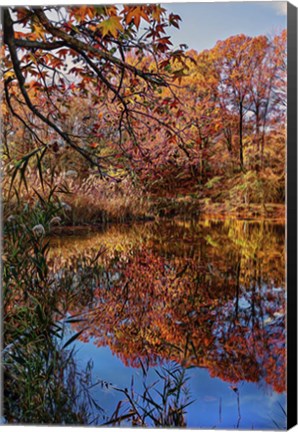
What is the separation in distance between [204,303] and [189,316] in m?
0.10

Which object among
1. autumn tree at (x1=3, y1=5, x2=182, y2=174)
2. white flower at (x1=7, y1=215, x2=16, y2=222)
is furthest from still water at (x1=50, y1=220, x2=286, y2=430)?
autumn tree at (x1=3, y1=5, x2=182, y2=174)

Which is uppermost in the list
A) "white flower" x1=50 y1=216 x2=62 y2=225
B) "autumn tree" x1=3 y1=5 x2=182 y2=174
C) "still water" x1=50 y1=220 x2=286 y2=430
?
"autumn tree" x1=3 y1=5 x2=182 y2=174

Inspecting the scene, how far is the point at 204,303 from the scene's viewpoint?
3.06 meters

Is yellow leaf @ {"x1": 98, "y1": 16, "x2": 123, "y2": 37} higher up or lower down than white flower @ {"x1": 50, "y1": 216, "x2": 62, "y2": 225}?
higher up

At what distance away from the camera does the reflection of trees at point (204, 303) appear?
300 cm

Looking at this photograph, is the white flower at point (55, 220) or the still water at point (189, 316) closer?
the still water at point (189, 316)

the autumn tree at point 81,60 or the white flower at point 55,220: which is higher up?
the autumn tree at point 81,60

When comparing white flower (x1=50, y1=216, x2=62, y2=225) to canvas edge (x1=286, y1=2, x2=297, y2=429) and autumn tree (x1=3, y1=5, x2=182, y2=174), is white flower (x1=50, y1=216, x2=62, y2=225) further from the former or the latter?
canvas edge (x1=286, y1=2, x2=297, y2=429)

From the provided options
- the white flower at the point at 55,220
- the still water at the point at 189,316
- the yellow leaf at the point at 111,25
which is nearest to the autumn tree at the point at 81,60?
the yellow leaf at the point at 111,25

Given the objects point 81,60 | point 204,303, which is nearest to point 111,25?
point 81,60

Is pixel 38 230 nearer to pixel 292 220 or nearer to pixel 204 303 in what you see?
pixel 204 303

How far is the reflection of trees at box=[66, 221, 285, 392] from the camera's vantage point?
3.00 meters

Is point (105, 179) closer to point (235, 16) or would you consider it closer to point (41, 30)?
point (41, 30)

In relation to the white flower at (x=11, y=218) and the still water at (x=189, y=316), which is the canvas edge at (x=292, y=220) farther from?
the white flower at (x=11, y=218)
